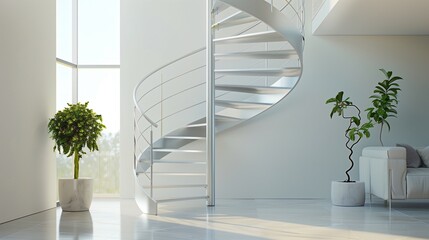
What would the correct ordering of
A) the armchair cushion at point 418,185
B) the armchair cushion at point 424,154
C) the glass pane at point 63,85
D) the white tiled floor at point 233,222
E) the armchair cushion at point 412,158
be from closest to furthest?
1. the white tiled floor at point 233,222
2. the armchair cushion at point 418,185
3. the armchair cushion at point 412,158
4. the armchair cushion at point 424,154
5. the glass pane at point 63,85

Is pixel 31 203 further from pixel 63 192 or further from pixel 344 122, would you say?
pixel 344 122

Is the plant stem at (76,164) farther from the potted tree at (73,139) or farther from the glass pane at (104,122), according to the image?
the glass pane at (104,122)

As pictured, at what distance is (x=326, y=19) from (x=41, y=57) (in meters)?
3.59

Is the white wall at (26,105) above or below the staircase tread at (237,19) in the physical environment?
below

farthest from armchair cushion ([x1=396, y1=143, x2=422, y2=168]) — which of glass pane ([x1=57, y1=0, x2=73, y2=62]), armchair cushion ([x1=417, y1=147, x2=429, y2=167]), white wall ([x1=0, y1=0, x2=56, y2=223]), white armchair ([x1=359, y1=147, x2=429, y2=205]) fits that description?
glass pane ([x1=57, y1=0, x2=73, y2=62])

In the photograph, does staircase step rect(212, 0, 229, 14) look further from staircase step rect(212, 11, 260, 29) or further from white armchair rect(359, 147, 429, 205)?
white armchair rect(359, 147, 429, 205)

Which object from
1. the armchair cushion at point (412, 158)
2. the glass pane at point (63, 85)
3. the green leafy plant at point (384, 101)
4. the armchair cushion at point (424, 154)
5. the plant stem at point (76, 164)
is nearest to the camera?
the plant stem at point (76, 164)

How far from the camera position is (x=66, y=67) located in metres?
9.06

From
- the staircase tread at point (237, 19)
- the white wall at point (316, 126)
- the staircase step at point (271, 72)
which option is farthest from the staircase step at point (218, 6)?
the white wall at point (316, 126)

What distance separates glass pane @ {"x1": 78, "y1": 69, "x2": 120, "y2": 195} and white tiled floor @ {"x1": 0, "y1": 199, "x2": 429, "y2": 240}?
103cm

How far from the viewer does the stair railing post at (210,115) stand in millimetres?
7945

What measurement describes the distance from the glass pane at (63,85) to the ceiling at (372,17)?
3.61 m

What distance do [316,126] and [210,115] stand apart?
176cm

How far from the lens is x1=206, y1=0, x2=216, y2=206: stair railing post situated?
26.1 feet
